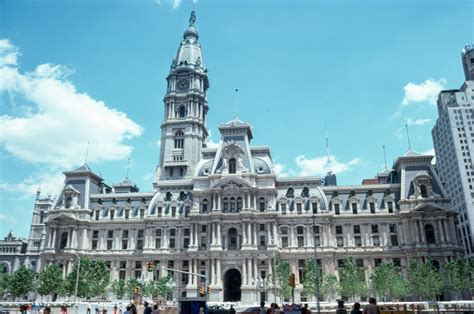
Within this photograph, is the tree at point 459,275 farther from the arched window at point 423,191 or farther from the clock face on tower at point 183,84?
the clock face on tower at point 183,84

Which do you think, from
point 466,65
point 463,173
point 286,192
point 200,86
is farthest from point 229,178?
point 466,65

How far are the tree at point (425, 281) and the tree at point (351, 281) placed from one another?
842 cm

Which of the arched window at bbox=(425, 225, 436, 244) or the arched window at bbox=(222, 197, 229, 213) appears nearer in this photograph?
the arched window at bbox=(425, 225, 436, 244)

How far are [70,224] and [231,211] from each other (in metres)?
35.2

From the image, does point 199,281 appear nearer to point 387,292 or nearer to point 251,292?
point 251,292

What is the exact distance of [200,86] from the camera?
133625 mm

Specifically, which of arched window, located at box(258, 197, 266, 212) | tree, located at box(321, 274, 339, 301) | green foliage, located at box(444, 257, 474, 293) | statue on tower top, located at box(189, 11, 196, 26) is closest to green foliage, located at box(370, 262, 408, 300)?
tree, located at box(321, 274, 339, 301)

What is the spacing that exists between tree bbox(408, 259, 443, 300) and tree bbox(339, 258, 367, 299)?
8.42 meters

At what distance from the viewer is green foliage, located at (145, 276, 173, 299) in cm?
7338

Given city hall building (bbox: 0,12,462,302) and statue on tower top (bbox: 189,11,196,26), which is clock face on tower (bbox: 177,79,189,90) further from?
city hall building (bbox: 0,12,462,302)

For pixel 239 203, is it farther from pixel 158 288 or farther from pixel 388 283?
pixel 388 283

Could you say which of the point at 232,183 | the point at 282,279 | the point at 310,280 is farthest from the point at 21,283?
the point at 310,280

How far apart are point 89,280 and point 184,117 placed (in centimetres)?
6497

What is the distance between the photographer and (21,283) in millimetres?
76375
